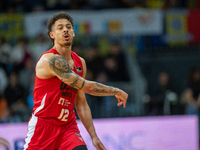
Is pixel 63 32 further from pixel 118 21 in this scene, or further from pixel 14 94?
pixel 118 21

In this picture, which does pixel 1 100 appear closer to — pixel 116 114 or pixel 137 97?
pixel 116 114

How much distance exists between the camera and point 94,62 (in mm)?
9367

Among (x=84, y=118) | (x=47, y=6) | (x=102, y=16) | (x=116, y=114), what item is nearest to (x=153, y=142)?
(x=116, y=114)

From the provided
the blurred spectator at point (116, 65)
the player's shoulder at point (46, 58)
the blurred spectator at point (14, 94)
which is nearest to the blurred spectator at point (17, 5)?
the blurred spectator at point (14, 94)

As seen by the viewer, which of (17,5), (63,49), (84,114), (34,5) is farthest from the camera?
(17,5)

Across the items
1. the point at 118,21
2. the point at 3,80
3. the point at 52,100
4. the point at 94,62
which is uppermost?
the point at 118,21

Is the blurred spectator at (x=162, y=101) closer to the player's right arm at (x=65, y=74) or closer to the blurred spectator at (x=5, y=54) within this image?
the blurred spectator at (x=5, y=54)

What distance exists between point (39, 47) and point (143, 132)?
13.9 feet

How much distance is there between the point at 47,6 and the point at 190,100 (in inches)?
220

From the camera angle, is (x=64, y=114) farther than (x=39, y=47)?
No

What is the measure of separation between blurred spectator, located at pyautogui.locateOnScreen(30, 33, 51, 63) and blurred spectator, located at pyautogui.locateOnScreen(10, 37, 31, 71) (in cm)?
17

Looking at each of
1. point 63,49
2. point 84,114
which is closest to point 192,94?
point 84,114

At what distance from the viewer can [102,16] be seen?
982 centimetres

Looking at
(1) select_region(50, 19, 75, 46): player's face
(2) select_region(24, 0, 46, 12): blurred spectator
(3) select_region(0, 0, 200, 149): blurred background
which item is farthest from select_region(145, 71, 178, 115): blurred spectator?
(1) select_region(50, 19, 75, 46): player's face
